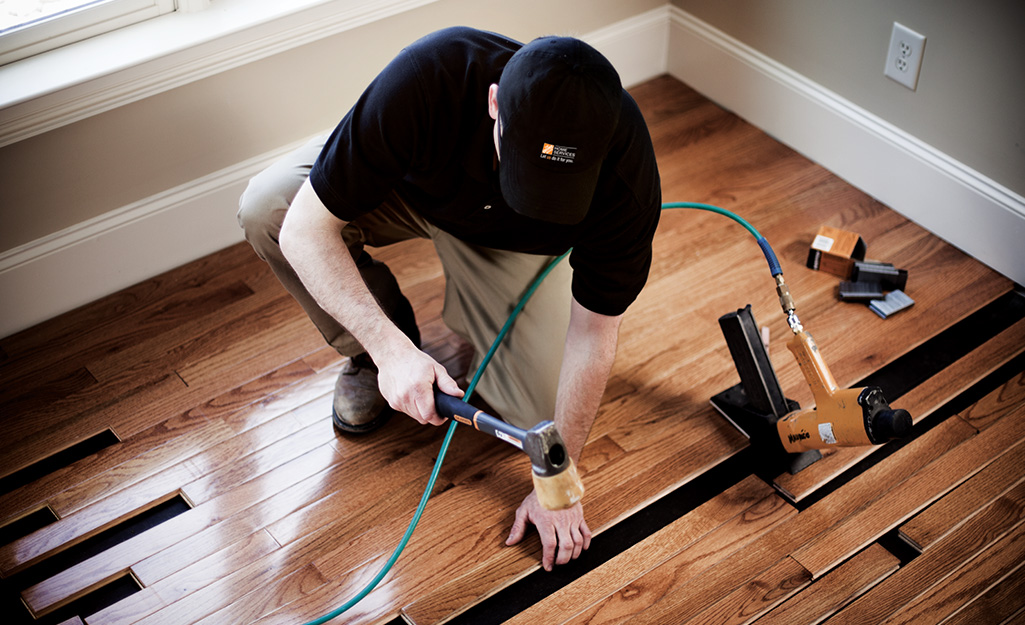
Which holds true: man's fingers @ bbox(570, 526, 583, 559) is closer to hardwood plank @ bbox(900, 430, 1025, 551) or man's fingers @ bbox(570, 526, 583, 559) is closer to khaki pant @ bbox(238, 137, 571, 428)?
khaki pant @ bbox(238, 137, 571, 428)

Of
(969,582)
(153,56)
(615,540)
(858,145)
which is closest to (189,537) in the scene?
(615,540)

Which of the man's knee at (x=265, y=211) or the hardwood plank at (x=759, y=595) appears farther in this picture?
the man's knee at (x=265, y=211)

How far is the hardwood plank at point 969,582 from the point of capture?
1.58m

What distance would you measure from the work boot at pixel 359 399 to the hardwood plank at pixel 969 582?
3.59ft

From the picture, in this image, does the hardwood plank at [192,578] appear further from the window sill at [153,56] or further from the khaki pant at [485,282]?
the window sill at [153,56]

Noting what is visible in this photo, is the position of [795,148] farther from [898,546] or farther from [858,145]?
[898,546]

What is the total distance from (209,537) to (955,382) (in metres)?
1.65

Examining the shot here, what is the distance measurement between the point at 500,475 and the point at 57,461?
38.2 inches

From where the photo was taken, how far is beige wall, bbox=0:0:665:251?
2121 millimetres

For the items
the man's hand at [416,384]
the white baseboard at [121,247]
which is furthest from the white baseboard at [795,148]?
the man's hand at [416,384]

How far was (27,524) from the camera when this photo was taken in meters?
1.82

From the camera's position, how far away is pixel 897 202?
2477mm

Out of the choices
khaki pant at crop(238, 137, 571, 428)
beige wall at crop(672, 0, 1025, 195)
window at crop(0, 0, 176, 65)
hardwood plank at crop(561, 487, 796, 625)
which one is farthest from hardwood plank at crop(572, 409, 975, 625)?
window at crop(0, 0, 176, 65)

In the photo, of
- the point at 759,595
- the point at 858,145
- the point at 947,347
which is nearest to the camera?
the point at 759,595
